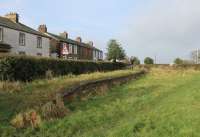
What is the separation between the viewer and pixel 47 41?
4741 centimetres

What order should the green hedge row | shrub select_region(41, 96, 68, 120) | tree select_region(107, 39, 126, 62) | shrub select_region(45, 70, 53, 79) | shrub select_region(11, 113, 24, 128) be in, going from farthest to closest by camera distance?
tree select_region(107, 39, 126, 62)
shrub select_region(45, 70, 53, 79)
the green hedge row
shrub select_region(41, 96, 68, 120)
shrub select_region(11, 113, 24, 128)

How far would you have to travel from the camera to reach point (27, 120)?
1034 centimetres

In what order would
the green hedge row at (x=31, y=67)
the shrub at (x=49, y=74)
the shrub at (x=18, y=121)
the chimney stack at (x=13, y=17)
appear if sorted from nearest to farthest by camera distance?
the shrub at (x=18, y=121) → the green hedge row at (x=31, y=67) → the shrub at (x=49, y=74) → the chimney stack at (x=13, y=17)

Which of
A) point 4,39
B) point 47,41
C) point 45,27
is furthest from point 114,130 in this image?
point 45,27

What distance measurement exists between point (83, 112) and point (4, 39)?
89.3 feet

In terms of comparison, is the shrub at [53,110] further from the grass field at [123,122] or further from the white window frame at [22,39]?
the white window frame at [22,39]

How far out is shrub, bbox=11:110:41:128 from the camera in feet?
33.0

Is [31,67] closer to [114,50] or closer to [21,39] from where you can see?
[21,39]

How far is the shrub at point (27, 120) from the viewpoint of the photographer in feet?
33.0

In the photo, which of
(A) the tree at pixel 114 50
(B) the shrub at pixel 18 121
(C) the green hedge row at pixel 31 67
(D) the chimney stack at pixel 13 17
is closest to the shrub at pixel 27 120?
(B) the shrub at pixel 18 121

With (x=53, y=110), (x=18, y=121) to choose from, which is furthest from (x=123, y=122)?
(x=18, y=121)

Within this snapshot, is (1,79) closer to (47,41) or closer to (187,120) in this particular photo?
(187,120)

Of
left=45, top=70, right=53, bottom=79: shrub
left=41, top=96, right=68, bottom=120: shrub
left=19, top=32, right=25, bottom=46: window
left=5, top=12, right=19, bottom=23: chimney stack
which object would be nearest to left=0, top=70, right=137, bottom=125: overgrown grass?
left=41, top=96, right=68, bottom=120: shrub

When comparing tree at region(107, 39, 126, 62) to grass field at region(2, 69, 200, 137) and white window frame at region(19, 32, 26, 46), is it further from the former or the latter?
grass field at region(2, 69, 200, 137)
